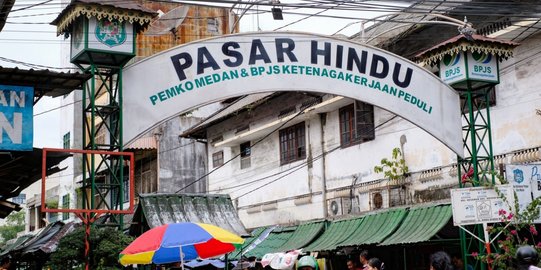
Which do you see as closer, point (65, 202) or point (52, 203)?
point (65, 202)

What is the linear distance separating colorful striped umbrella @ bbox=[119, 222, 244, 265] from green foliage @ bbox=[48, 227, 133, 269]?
1.49 ft

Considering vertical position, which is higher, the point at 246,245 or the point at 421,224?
the point at 421,224

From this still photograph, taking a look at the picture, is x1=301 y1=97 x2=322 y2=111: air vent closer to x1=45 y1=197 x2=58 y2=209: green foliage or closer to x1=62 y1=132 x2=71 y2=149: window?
x1=62 y1=132 x2=71 y2=149: window

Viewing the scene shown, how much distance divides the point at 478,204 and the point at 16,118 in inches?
303

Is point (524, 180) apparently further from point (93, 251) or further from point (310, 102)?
point (310, 102)

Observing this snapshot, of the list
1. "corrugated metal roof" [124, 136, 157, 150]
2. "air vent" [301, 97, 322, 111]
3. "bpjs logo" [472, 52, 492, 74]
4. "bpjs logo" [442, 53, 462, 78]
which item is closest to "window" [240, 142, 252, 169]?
"air vent" [301, 97, 322, 111]

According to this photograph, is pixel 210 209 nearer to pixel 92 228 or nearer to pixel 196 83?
pixel 196 83

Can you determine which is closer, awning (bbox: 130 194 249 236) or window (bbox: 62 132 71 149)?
awning (bbox: 130 194 249 236)

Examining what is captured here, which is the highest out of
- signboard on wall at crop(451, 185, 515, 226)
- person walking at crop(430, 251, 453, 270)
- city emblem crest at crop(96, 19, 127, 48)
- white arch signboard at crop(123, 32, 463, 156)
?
city emblem crest at crop(96, 19, 127, 48)

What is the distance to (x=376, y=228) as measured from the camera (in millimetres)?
17438

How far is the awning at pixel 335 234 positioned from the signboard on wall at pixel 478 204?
16.9 ft

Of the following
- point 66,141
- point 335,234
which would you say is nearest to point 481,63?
point 335,234

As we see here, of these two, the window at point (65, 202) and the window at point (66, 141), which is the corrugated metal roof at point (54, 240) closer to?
the window at point (66, 141)

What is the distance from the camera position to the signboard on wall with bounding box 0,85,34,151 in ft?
38.4
